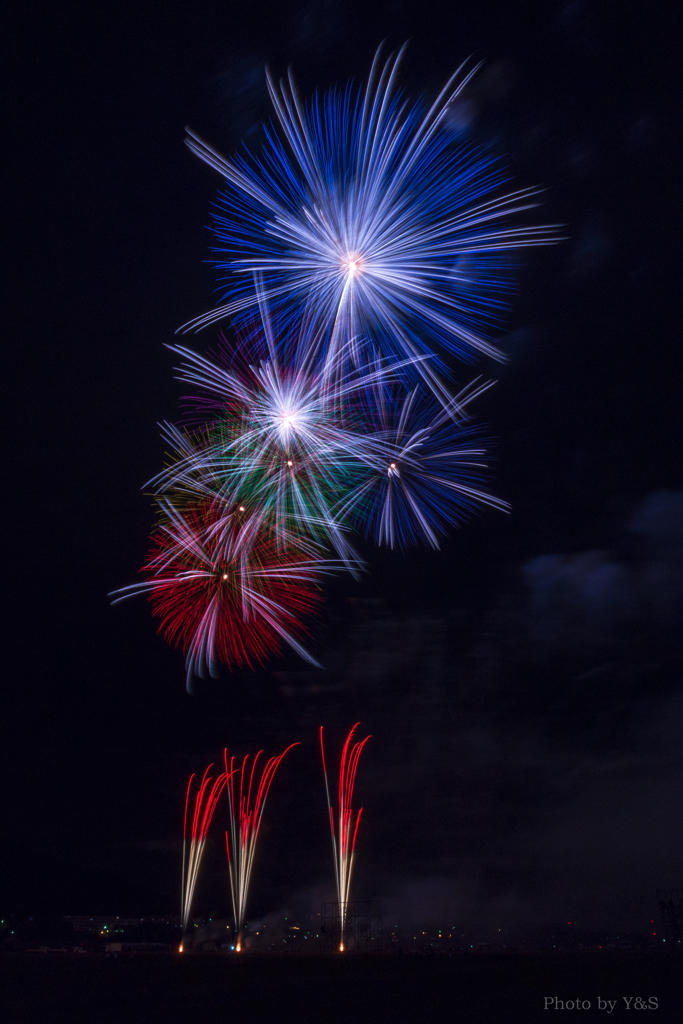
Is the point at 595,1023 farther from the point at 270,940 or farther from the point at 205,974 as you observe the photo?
the point at 270,940

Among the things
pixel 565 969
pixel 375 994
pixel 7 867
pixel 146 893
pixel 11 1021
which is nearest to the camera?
pixel 11 1021

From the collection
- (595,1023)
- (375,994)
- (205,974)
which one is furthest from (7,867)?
(595,1023)

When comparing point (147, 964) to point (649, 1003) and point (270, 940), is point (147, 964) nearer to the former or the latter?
point (649, 1003)

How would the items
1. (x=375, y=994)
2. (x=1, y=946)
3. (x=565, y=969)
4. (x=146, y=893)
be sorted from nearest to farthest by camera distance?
(x=375, y=994) → (x=565, y=969) → (x=1, y=946) → (x=146, y=893)

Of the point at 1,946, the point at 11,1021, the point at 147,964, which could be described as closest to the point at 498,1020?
the point at 11,1021

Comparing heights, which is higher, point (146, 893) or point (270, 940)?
point (146, 893)

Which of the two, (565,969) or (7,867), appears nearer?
(565,969)
